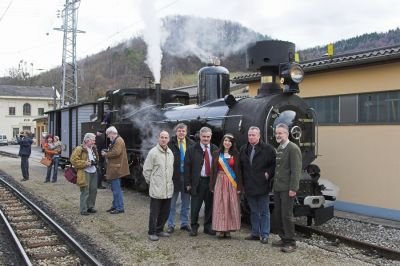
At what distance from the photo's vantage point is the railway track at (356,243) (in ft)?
20.1

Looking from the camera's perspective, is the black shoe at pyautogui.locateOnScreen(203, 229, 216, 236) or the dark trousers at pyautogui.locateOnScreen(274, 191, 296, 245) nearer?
the dark trousers at pyautogui.locateOnScreen(274, 191, 296, 245)

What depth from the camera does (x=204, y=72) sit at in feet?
31.4

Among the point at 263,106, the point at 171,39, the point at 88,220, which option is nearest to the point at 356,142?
the point at 263,106

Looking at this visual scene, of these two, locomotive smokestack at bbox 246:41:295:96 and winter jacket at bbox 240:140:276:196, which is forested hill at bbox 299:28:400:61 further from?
winter jacket at bbox 240:140:276:196

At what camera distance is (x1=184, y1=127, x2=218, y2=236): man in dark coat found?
6.88 m

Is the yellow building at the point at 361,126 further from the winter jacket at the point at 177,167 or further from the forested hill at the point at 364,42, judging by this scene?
the forested hill at the point at 364,42

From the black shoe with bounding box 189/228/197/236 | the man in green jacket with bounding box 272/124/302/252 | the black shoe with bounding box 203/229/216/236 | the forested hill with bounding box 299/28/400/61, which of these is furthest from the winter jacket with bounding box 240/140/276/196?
the forested hill with bounding box 299/28/400/61

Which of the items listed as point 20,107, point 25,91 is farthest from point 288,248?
point 25,91

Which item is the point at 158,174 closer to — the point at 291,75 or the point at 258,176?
the point at 258,176

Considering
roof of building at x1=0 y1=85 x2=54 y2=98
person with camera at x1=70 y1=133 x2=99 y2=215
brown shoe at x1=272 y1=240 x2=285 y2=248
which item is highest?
roof of building at x1=0 y1=85 x2=54 y2=98

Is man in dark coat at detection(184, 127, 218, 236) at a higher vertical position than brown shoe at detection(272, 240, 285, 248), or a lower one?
higher

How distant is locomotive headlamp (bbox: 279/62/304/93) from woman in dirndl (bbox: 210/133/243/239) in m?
1.64

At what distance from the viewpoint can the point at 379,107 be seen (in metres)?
9.27

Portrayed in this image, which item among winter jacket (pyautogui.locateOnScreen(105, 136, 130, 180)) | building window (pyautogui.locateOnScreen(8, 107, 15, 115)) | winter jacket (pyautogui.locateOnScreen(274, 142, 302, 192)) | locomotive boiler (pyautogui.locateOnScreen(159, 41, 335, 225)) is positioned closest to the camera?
winter jacket (pyautogui.locateOnScreen(274, 142, 302, 192))
